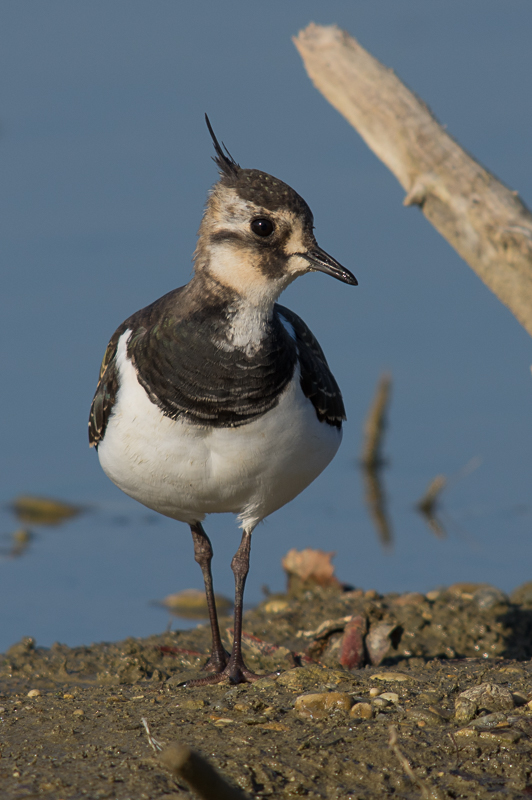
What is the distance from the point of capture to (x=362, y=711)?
4336 millimetres

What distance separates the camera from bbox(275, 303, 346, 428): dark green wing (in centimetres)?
551

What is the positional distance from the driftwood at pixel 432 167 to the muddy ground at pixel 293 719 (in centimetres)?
277

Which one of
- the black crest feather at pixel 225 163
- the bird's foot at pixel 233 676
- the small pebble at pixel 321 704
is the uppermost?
Result: the black crest feather at pixel 225 163

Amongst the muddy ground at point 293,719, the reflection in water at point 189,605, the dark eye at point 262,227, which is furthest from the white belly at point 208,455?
the reflection in water at point 189,605

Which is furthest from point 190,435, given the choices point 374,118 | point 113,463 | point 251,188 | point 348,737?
point 374,118

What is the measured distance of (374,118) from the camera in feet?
25.1

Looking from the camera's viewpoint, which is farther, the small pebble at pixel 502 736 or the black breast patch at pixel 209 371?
the black breast patch at pixel 209 371

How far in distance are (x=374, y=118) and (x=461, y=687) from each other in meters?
4.73

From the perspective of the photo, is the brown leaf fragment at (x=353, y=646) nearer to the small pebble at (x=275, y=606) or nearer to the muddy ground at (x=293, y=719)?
the muddy ground at (x=293, y=719)

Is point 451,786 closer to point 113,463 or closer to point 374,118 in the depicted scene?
point 113,463

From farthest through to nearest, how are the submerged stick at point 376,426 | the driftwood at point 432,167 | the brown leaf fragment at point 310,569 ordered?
the submerged stick at point 376,426
the brown leaf fragment at point 310,569
the driftwood at point 432,167

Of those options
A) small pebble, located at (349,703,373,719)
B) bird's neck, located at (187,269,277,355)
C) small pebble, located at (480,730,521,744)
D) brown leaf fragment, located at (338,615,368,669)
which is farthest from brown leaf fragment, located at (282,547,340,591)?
small pebble, located at (480,730,521,744)

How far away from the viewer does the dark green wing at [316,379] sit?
5.51m

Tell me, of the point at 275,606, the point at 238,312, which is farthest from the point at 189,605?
the point at 238,312
